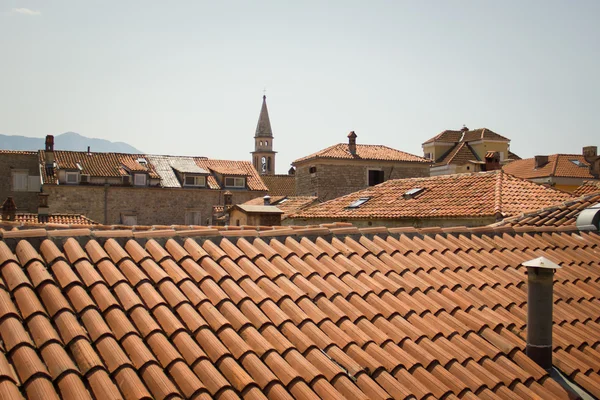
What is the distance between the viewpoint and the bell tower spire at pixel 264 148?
87312 mm

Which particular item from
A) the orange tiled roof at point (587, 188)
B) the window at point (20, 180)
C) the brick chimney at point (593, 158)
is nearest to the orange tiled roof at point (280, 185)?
the window at point (20, 180)

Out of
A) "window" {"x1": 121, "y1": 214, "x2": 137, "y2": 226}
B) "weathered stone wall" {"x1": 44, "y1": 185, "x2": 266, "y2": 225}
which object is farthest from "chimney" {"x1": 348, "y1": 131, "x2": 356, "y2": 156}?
"window" {"x1": 121, "y1": 214, "x2": 137, "y2": 226}

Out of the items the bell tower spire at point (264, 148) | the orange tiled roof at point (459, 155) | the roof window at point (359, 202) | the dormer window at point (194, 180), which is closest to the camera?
the roof window at point (359, 202)

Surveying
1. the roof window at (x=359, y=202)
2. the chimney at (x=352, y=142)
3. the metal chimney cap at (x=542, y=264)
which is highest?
the chimney at (x=352, y=142)

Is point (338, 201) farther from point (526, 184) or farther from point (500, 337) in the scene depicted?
point (500, 337)

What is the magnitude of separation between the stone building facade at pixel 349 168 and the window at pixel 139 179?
13869 mm

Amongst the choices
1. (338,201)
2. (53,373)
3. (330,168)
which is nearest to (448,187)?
(338,201)

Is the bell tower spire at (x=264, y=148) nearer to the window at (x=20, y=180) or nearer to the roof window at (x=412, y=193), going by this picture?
the window at (x=20, y=180)

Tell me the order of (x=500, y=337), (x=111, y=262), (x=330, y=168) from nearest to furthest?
(x=111, y=262)
(x=500, y=337)
(x=330, y=168)

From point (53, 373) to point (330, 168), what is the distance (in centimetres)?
3203

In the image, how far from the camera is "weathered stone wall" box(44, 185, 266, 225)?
42.6m

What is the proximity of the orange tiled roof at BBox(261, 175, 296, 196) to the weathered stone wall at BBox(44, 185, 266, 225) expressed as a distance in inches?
219

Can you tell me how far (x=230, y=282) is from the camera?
556 centimetres

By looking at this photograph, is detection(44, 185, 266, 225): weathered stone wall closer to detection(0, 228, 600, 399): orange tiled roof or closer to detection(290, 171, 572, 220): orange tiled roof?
detection(290, 171, 572, 220): orange tiled roof
